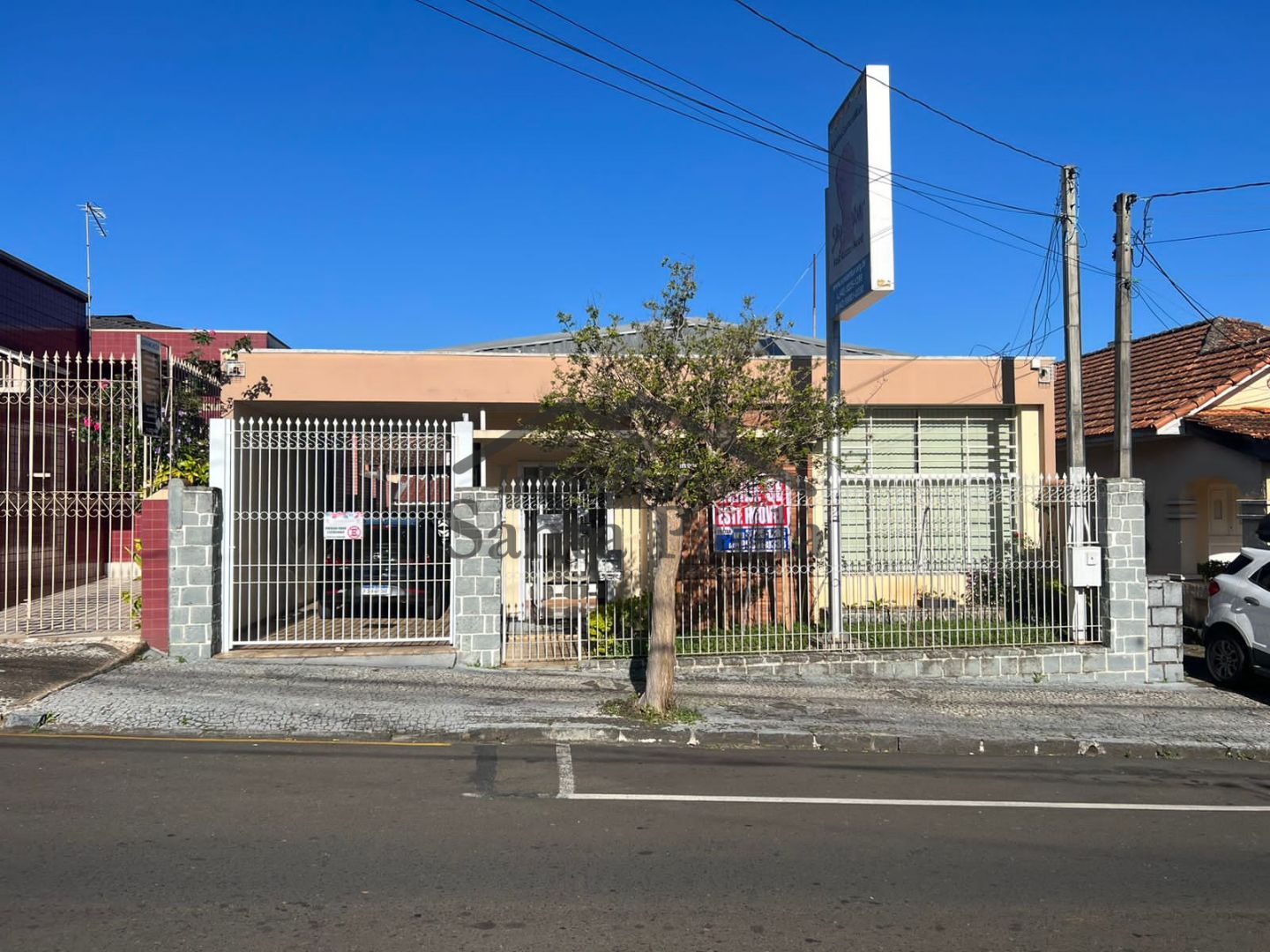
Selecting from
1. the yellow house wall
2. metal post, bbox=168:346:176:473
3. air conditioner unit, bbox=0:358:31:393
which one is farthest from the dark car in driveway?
the yellow house wall

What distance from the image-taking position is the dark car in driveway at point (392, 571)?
1129 centimetres

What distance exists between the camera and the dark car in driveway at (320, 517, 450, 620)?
1129cm

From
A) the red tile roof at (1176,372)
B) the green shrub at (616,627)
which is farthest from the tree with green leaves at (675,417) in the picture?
the red tile roof at (1176,372)

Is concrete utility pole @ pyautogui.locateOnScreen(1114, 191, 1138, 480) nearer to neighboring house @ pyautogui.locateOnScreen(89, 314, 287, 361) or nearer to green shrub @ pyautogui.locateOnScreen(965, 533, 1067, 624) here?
green shrub @ pyautogui.locateOnScreen(965, 533, 1067, 624)

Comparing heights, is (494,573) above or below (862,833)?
above

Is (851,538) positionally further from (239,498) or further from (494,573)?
(239,498)

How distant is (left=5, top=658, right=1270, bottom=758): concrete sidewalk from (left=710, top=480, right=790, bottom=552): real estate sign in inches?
63.8

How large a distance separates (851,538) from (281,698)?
703 centimetres

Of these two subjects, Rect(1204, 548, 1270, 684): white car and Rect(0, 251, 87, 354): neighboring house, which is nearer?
Rect(1204, 548, 1270, 684): white car

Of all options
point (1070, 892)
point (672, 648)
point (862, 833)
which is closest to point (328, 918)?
point (862, 833)

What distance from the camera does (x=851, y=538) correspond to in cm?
1262

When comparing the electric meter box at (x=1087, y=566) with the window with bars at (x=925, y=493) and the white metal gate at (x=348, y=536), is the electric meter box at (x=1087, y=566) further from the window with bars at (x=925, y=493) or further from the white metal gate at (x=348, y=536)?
the white metal gate at (x=348, y=536)

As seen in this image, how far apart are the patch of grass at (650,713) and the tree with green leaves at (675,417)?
0.08 meters

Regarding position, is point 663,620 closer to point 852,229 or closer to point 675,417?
point 675,417
